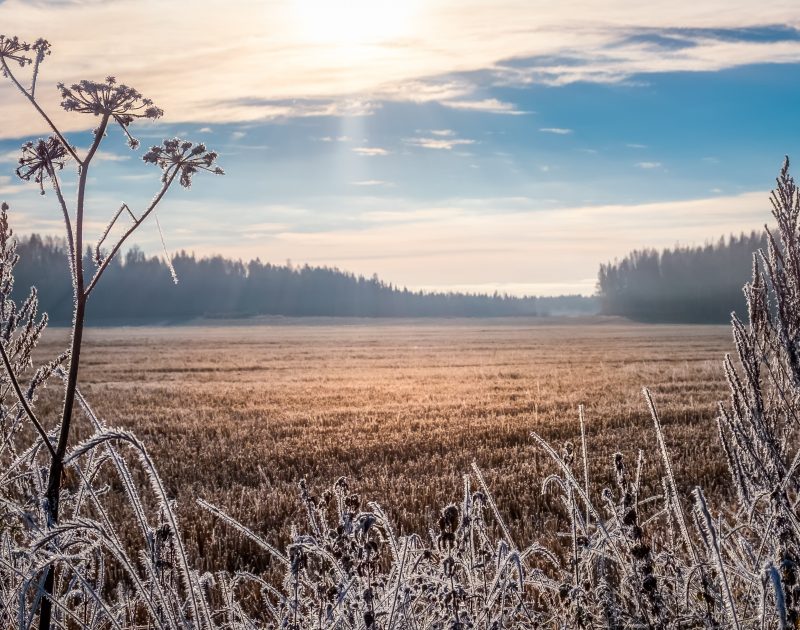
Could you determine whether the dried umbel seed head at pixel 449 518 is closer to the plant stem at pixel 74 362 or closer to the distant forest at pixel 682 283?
the plant stem at pixel 74 362

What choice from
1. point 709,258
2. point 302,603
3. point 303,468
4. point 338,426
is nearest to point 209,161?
point 302,603

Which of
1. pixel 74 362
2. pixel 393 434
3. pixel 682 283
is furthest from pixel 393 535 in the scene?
pixel 682 283

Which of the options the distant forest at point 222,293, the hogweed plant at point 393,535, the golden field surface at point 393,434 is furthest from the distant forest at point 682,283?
the hogweed plant at point 393,535

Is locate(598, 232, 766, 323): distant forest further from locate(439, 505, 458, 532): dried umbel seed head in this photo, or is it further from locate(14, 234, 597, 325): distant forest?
locate(439, 505, 458, 532): dried umbel seed head

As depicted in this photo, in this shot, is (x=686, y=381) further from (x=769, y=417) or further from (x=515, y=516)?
(x=769, y=417)

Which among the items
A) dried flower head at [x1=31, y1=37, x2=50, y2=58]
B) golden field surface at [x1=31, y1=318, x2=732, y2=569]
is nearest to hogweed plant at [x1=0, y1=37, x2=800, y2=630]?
dried flower head at [x1=31, y1=37, x2=50, y2=58]

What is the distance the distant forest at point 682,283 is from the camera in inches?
4707

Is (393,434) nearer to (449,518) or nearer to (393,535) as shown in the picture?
(393,535)

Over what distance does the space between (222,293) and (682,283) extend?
9274 centimetres

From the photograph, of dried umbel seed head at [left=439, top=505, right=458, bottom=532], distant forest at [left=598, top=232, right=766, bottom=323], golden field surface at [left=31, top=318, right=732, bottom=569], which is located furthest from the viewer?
distant forest at [left=598, top=232, right=766, bottom=323]

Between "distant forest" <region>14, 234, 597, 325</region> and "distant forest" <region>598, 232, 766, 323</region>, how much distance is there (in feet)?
132

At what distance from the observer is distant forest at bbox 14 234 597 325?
144 m

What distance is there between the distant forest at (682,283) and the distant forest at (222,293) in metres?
40.3


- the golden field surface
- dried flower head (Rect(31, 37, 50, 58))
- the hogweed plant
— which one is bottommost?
the golden field surface
